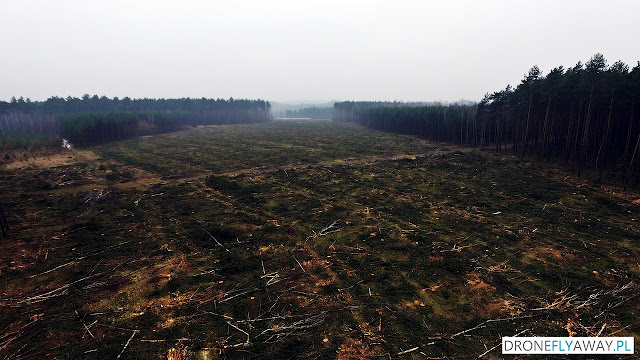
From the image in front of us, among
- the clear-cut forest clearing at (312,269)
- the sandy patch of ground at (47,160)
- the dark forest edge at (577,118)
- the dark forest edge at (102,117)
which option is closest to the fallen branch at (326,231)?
the clear-cut forest clearing at (312,269)

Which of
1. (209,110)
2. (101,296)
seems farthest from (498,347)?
(209,110)

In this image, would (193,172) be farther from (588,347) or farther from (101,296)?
(588,347)

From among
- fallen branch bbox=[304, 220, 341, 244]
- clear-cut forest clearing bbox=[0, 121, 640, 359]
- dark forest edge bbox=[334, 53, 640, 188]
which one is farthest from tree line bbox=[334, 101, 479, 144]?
fallen branch bbox=[304, 220, 341, 244]

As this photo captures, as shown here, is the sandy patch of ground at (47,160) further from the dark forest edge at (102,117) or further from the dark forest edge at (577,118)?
the dark forest edge at (577,118)

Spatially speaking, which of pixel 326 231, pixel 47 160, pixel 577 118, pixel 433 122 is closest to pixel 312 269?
pixel 326 231

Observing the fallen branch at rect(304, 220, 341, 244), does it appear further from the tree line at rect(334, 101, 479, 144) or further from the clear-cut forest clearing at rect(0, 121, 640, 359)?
the tree line at rect(334, 101, 479, 144)

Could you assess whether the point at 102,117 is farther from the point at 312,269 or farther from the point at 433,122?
the point at 312,269
